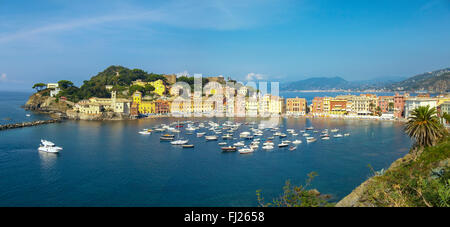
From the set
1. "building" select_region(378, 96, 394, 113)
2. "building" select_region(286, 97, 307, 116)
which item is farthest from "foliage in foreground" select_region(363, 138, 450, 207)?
"building" select_region(286, 97, 307, 116)

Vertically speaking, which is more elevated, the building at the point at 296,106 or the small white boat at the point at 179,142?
the building at the point at 296,106

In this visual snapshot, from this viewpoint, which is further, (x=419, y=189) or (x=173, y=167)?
(x=173, y=167)

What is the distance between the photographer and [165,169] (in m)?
12.4

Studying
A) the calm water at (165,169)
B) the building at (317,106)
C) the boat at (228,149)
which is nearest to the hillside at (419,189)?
the calm water at (165,169)

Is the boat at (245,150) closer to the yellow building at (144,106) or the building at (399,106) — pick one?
the yellow building at (144,106)

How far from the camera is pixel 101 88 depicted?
120 feet

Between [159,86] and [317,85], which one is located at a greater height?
[317,85]

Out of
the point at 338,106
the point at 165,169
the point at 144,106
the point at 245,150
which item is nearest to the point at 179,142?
the point at 245,150

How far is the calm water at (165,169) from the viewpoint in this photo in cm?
943

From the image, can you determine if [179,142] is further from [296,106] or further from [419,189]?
[296,106]

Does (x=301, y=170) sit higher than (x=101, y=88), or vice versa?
(x=101, y=88)
